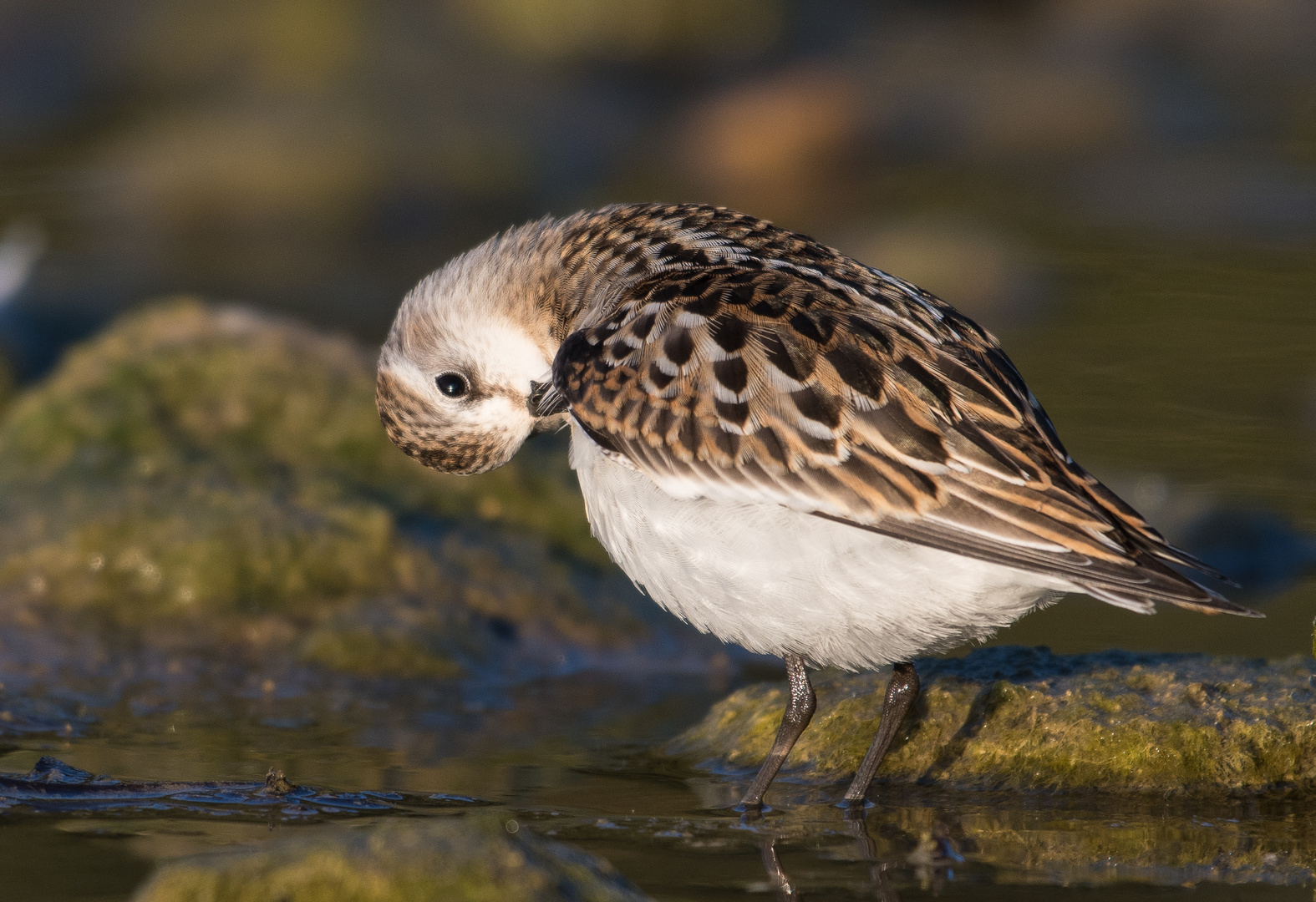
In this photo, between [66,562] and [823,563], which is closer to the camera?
[823,563]

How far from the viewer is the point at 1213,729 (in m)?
5.38

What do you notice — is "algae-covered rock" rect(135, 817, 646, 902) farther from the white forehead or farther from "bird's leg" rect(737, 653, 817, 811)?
the white forehead

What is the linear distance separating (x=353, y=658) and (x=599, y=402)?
2.23m

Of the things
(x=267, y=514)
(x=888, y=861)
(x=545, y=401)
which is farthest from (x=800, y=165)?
(x=888, y=861)

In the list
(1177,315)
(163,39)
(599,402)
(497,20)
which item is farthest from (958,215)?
(599,402)

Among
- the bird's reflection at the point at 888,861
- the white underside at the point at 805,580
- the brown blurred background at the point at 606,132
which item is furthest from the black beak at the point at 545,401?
the brown blurred background at the point at 606,132

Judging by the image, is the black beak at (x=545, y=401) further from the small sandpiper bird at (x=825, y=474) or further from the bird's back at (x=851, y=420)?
the bird's back at (x=851, y=420)

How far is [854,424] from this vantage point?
4.91 m

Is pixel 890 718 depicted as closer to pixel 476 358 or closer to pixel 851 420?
pixel 851 420

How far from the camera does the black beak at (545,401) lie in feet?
18.9

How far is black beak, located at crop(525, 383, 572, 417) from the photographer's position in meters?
5.75

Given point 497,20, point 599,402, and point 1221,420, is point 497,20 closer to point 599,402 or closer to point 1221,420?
point 1221,420

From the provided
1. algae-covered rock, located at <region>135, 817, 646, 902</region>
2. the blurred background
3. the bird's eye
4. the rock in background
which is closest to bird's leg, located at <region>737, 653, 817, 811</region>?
algae-covered rock, located at <region>135, 817, 646, 902</region>

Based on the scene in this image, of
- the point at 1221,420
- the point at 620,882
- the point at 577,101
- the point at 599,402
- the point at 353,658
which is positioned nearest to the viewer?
the point at 620,882
